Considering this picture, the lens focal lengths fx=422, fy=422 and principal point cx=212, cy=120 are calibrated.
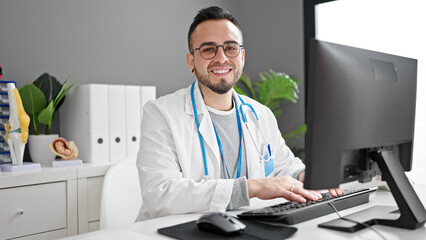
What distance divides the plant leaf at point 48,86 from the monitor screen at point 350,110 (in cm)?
182

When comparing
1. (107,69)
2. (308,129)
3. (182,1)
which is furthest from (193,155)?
(182,1)

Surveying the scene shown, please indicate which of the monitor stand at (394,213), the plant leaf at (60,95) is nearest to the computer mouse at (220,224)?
the monitor stand at (394,213)

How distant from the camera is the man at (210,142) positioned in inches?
53.3

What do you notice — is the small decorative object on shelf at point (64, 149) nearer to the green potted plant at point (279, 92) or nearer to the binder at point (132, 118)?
the binder at point (132, 118)

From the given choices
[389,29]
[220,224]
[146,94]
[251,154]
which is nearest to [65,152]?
[146,94]

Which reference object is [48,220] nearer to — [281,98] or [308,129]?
[308,129]

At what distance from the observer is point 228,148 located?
67.7 inches

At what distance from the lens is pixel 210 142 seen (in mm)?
1638

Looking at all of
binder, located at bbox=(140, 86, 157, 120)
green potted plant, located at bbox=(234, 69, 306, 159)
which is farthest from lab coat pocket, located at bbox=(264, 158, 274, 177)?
green potted plant, located at bbox=(234, 69, 306, 159)

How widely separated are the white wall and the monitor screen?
2.04m

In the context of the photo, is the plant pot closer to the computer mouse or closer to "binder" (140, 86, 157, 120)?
"binder" (140, 86, 157, 120)

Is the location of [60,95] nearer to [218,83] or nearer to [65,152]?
[65,152]

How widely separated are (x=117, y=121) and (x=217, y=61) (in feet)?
3.29

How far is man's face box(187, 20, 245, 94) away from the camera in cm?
174
